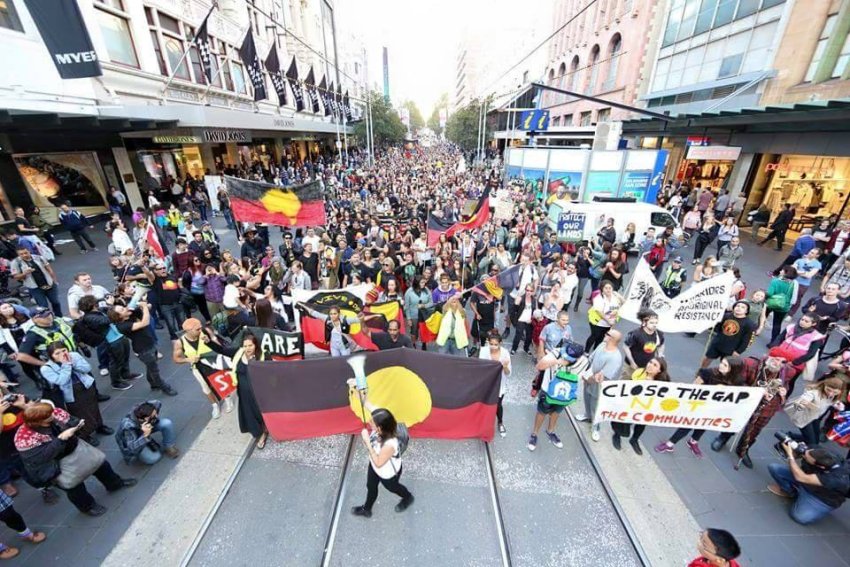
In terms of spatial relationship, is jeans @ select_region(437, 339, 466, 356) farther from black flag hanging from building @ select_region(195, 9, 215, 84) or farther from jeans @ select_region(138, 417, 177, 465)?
black flag hanging from building @ select_region(195, 9, 215, 84)

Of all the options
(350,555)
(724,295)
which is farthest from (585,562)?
(724,295)

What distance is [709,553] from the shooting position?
283cm

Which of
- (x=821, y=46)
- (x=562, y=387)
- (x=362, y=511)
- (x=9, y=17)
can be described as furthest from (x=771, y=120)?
(x=9, y=17)

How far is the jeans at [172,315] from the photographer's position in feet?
25.6

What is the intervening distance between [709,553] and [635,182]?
18.8 m

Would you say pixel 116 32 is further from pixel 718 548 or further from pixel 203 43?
pixel 718 548

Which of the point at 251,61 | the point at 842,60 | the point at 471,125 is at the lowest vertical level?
the point at 471,125

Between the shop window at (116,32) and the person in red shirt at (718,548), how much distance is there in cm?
2436

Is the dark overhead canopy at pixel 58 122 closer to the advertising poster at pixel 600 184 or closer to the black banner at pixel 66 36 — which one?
the black banner at pixel 66 36

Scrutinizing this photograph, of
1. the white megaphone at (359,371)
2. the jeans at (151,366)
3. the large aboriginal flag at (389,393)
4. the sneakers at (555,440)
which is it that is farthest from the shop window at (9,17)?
the sneakers at (555,440)

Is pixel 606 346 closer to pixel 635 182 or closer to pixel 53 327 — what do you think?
pixel 53 327

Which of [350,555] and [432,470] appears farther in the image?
[432,470]

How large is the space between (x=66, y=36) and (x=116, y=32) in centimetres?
724

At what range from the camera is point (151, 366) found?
6.30 meters
